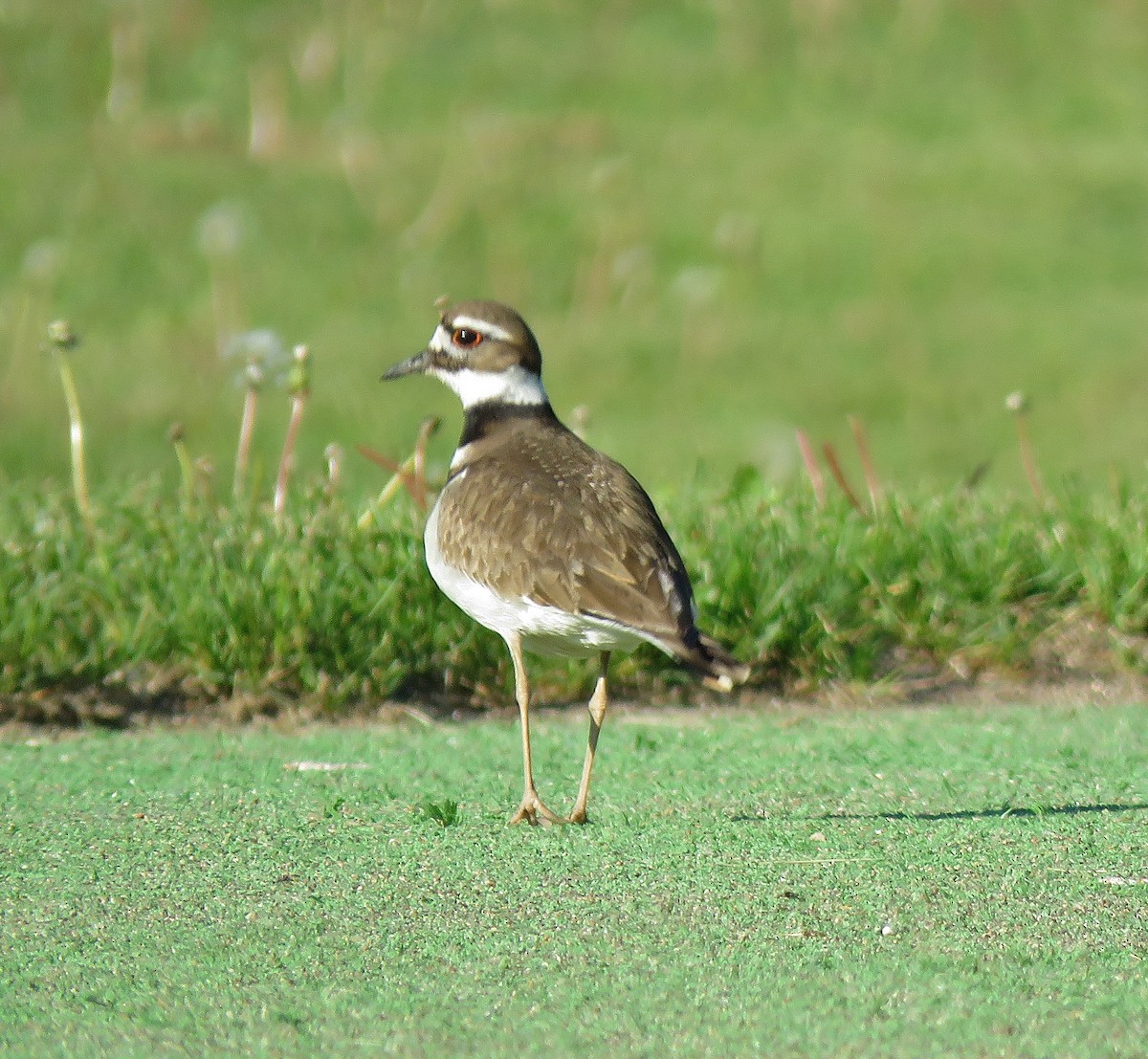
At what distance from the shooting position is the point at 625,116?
13344mm

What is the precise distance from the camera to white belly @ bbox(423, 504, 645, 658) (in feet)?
12.7

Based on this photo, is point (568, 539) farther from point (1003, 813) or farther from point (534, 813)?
point (1003, 813)

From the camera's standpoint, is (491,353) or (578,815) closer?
(578,815)


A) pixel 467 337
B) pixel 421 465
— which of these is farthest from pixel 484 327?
pixel 421 465

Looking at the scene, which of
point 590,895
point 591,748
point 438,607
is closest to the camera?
point 590,895

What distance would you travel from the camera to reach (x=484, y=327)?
4793mm

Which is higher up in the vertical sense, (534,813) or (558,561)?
(558,561)

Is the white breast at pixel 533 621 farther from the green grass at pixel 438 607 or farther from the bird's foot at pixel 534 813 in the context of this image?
the green grass at pixel 438 607

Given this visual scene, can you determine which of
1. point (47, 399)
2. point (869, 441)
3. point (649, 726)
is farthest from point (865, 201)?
point (649, 726)

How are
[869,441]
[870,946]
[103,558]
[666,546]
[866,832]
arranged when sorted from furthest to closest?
1. [869,441]
2. [103,558]
3. [666,546]
4. [866,832]
5. [870,946]

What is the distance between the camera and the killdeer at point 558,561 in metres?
3.78

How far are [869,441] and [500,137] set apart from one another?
404 cm

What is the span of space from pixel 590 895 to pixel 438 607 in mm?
1959

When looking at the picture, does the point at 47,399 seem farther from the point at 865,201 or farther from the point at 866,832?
the point at 866,832
